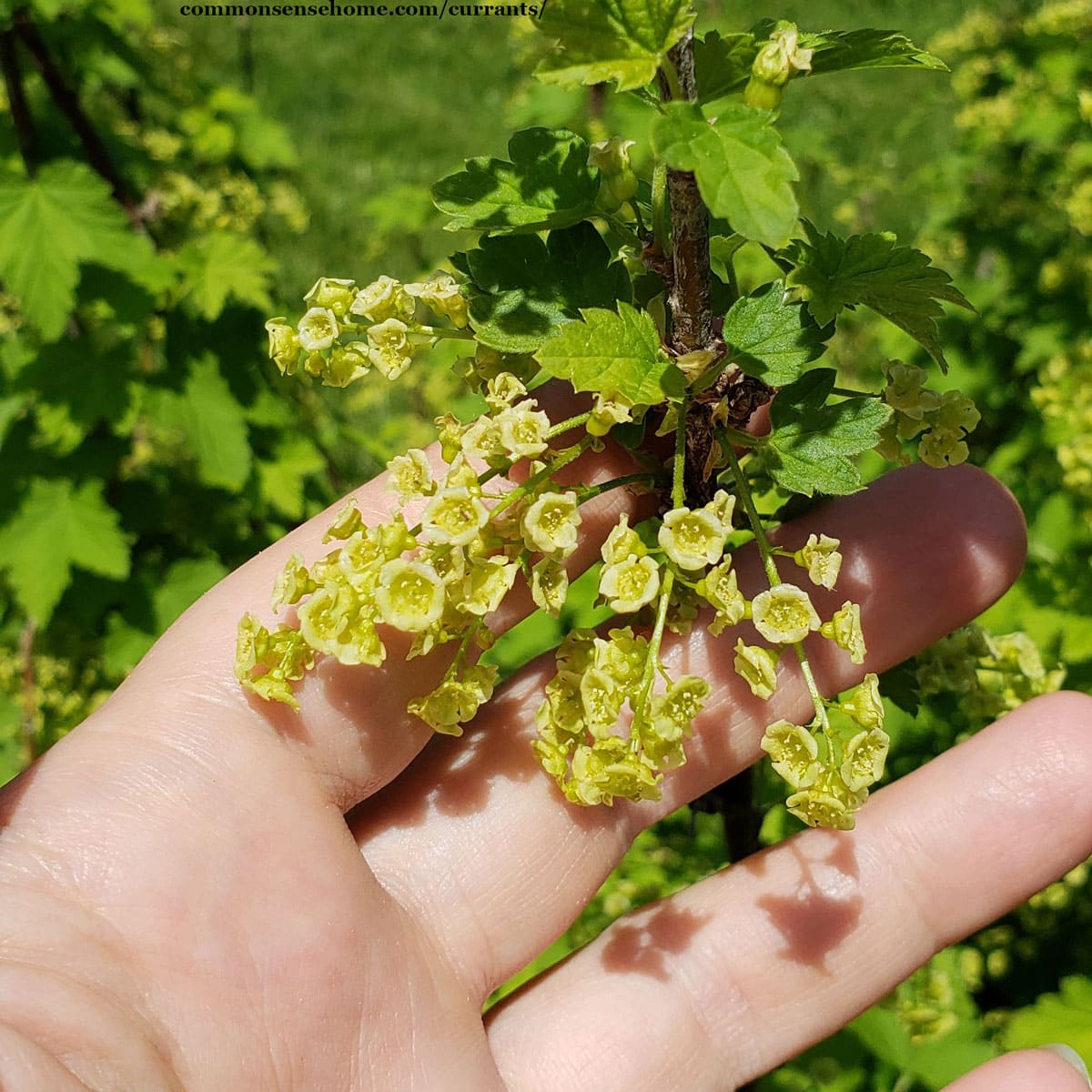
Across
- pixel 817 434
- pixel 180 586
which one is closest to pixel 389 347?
pixel 817 434

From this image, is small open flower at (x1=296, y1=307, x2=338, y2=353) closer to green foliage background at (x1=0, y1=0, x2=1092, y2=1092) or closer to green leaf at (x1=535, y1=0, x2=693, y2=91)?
green leaf at (x1=535, y1=0, x2=693, y2=91)

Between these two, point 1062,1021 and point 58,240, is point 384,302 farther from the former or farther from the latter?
point 1062,1021

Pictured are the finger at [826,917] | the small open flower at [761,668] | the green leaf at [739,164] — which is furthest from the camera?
the finger at [826,917]

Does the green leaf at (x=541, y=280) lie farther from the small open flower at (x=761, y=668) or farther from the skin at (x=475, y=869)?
the small open flower at (x=761, y=668)

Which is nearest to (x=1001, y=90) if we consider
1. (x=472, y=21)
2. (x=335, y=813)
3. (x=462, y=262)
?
(x=462, y=262)

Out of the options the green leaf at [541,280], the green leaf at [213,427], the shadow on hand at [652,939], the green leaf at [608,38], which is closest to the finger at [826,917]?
the shadow on hand at [652,939]
